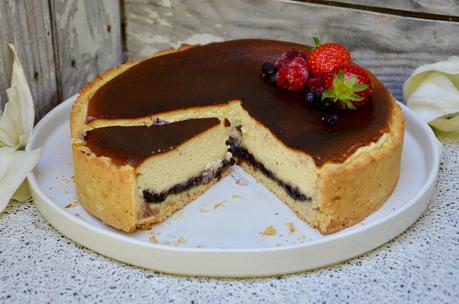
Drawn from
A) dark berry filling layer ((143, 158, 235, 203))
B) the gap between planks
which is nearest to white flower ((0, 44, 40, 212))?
dark berry filling layer ((143, 158, 235, 203))

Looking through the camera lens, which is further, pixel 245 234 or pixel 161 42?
pixel 161 42

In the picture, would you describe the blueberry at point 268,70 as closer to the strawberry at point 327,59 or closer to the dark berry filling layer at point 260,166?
the strawberry at point 327,59

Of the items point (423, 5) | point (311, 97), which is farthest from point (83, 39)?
point (423, 5)

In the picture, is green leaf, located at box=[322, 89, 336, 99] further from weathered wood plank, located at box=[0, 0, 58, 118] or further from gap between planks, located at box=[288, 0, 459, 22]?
weathered wood plank, located at box=[0, 0, 58, 118]

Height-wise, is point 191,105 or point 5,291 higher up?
point 191,105

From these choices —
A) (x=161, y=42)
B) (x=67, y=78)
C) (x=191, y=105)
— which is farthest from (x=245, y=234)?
(x=161, y=42)

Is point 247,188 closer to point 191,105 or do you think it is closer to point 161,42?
point 191,105

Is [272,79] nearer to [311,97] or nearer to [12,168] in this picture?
[311,97]
